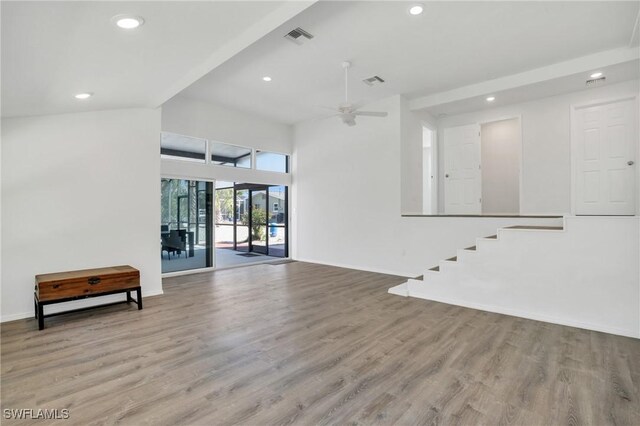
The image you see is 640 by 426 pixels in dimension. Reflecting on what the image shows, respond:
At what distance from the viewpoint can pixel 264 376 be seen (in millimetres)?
2500

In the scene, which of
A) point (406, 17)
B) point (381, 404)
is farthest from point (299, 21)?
point (381, 404)

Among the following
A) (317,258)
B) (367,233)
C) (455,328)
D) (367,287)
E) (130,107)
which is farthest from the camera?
(317,258)

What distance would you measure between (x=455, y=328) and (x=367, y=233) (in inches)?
135

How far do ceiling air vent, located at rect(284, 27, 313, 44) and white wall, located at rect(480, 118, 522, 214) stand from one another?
5.33 metres

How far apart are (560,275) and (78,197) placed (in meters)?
6.24

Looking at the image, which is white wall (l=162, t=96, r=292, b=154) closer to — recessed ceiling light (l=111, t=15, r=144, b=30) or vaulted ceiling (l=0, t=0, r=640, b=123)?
vaulted ceiling (l=0, t=0, r=640, b=123)

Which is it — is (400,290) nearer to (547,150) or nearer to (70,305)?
(547,150)

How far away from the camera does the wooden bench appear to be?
11.7 feet

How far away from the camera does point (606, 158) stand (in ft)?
17.1

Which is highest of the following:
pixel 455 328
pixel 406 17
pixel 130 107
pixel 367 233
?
pixel 406 17

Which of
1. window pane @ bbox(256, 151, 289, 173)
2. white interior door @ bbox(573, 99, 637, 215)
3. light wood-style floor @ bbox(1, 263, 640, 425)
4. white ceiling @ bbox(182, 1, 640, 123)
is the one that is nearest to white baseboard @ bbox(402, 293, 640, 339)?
light wood-style floor @ bbox(1, 263, 640, 425)

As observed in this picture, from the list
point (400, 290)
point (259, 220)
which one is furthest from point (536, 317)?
point (259, 220)

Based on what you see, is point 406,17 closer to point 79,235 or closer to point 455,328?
point 455,328

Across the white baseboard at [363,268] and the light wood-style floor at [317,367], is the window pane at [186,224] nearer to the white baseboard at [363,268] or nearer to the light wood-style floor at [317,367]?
the light wood-style floor at [317,367]
